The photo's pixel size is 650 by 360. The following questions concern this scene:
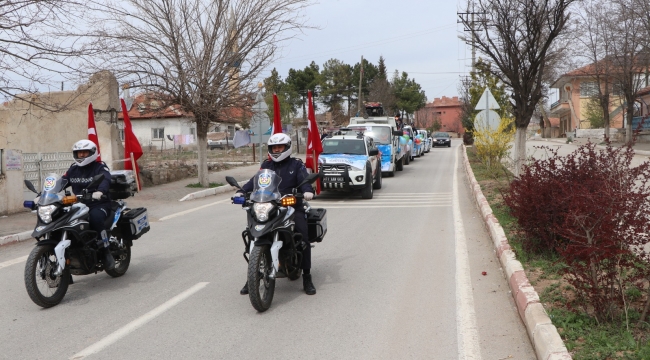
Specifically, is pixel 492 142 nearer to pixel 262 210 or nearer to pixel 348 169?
pixel 348 169

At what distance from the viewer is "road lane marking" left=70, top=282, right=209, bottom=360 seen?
5.21 meters

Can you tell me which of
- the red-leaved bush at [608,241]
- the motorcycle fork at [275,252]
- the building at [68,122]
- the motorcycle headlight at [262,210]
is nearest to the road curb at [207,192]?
the building at [68,122]

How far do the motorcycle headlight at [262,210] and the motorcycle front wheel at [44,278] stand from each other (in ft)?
7.50

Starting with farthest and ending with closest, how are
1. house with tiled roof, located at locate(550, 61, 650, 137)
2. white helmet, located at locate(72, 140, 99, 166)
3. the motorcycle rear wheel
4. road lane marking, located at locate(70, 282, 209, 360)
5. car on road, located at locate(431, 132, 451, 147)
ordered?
house with tiled roof, located at locate(550, 61, 650, 137)
car on road, located at locate(431, 132, 451, 147)
the motorcycle rear wheel
white helmet, located at locate(72, 140, 99, 166)
road lane marking, located at locate(70, 282, 209, 360)

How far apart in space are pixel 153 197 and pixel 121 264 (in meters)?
10.1

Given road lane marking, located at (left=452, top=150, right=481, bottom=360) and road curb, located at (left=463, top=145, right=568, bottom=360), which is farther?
road lane marking, located at (left=452, top=150, right=481, bottom=360)

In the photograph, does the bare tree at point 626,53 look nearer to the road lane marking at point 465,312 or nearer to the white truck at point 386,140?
the white truck at point 386,140

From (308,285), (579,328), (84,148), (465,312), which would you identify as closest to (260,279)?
(308,285)

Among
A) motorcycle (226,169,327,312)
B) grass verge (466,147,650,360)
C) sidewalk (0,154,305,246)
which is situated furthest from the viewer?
sidewalk (0,154,305,246)

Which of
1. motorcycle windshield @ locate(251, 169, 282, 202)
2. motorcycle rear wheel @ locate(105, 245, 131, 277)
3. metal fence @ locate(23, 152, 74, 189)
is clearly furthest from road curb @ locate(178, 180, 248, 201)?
motorcycle windshield @ locate(251, 169, 282, 202)

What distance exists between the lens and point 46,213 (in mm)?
6527

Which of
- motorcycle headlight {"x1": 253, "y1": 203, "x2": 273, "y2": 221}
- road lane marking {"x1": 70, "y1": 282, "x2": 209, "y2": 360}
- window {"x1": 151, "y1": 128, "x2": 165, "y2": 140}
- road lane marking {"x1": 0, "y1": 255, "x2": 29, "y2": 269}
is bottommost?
road lane marking {"x1": 0, "y1": 255, "x2": 29, "y2": 269}

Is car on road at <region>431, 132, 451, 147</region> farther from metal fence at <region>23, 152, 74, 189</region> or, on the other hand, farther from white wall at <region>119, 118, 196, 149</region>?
metal fence at <region>23, 152, 74, 189</region>

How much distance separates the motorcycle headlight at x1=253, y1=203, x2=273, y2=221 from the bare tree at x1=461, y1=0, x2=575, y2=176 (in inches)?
468
